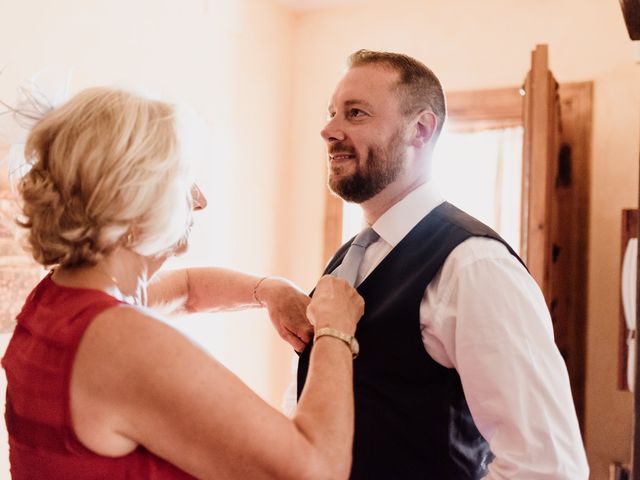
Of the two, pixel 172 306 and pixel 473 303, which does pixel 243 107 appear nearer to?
pixel 172 306

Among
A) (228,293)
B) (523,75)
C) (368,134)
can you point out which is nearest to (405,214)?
(368,134)

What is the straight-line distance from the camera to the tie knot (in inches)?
57.4

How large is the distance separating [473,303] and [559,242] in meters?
1.83

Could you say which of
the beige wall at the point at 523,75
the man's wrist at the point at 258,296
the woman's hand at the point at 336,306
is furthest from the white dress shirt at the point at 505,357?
the beige wall at the point at 523,75

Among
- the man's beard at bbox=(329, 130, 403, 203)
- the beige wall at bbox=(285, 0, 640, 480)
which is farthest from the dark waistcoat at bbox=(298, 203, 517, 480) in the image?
the beige wall at bbox=(285, 0, 640, 480)

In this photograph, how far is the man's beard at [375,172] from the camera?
148 centimetres

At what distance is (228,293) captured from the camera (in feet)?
5.56

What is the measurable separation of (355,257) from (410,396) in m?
0.35

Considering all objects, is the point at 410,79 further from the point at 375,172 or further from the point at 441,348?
the point at 441,348

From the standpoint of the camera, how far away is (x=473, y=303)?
1165mm

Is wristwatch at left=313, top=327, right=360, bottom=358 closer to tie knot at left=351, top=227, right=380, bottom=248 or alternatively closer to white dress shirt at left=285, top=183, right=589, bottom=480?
white dress shirt at left=285, top=183, right=589, bottom=480

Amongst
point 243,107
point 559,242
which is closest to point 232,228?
point 243,107

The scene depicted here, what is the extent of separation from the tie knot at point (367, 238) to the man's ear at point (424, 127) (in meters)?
0.24

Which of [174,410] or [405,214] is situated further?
[405,214]
